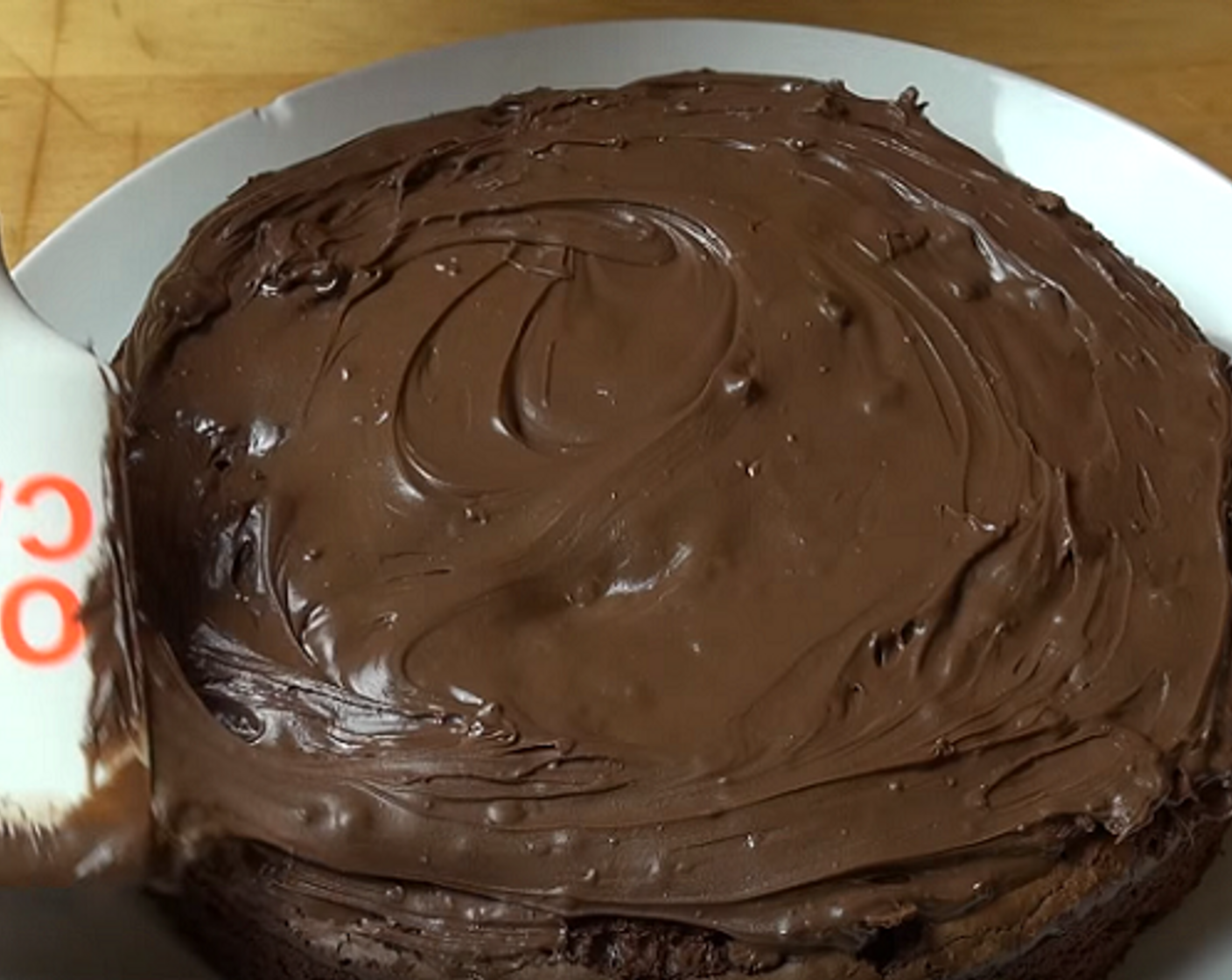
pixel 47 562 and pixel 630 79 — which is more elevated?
pixel 630 79

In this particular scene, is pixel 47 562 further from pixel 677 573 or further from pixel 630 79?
pixel 630 79

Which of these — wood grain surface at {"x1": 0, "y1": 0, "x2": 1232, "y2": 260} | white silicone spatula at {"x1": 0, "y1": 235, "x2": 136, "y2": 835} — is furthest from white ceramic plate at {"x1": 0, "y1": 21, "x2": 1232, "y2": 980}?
white silicone spatula at {"x1": 0, "y1": 235, "x2": 136, "y2": 835}

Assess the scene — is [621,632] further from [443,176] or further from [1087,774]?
[443,176]

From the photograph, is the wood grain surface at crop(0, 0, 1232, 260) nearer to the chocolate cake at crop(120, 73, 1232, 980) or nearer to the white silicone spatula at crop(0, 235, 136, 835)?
the chocolate cake at crop(120, 73, 1232, 980)

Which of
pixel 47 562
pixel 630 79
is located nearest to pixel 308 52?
pixel 630 79

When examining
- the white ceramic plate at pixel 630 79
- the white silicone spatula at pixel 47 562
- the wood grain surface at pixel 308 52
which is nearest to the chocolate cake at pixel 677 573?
the white silicone spatula at pixel 47 562

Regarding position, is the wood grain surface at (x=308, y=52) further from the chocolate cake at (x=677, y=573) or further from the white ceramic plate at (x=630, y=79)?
the chocolate cake at (x=677, y=573)
